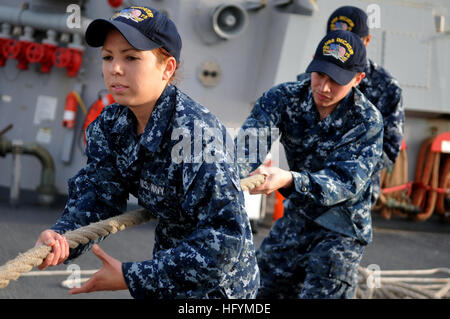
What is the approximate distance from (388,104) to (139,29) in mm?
2203

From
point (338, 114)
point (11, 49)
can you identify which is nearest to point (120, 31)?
point (338, 114)

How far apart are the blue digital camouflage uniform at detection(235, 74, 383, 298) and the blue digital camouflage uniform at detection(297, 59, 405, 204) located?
735 mm

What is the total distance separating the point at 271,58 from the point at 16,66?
2.87 m

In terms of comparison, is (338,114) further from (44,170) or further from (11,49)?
(11,49)

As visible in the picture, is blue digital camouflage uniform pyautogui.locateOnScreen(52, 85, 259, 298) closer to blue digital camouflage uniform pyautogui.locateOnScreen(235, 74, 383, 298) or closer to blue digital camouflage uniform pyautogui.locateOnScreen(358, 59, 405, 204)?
blue digital camouflage uniform pyautogui.locateOnScreen(235, 74, 383, 298)

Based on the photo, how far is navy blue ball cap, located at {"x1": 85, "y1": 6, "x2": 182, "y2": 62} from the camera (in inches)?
62.4

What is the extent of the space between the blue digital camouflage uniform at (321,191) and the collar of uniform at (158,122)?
88 centimetres

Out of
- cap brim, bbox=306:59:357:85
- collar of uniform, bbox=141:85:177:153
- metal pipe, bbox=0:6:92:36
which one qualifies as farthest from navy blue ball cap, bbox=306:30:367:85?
metal pipe, bbox=0:6:92:36

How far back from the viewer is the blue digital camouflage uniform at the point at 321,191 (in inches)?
101

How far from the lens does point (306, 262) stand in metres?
2.81

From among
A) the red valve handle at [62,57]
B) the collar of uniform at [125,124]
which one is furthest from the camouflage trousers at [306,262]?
the red valve handle at [62,57]

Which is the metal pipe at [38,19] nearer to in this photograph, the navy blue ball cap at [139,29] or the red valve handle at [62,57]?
the red valve handle at [62,57]
